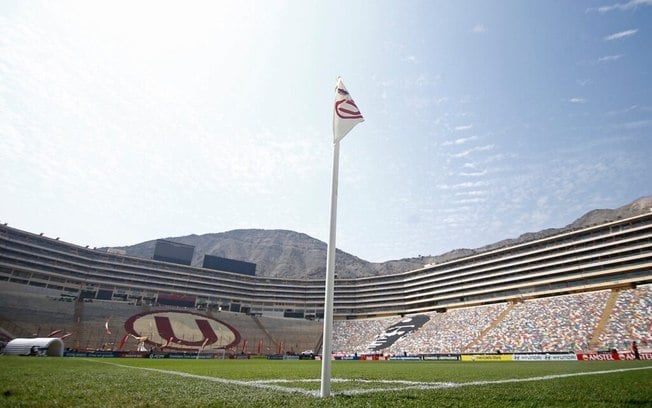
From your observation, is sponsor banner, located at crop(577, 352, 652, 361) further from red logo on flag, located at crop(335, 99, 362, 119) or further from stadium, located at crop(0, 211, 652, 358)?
red logo on flag, located at crop(335, 99, 362, 119)

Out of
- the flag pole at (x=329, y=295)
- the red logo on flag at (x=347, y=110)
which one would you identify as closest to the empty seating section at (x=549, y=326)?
the flag pole at (x=329, y=295)

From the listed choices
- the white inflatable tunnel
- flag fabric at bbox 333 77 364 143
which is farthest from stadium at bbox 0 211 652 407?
flag fabric at bbox 333 77 364 143

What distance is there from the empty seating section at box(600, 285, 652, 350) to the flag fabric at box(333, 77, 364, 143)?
41116 mm

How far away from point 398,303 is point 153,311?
55.5m

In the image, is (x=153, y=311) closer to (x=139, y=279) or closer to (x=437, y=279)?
(x=139, y=279)

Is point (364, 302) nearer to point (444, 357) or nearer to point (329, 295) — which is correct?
point (444, 357)

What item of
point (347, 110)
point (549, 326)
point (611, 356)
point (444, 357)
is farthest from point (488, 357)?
point (347, 110)

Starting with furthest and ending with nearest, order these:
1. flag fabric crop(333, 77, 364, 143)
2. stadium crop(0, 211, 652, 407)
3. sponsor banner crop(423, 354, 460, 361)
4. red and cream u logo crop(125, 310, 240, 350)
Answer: red and cream u logo crop(125, 310, 240, 350) < sponsor banner crop(423, 354, 460, 361) < stadium crop(0, 211, 652, 407) < flag fabric crop(333, 77, 364, 143)

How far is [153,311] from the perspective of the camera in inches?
2562

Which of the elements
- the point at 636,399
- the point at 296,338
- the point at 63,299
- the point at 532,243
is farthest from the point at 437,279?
the point at 636,399

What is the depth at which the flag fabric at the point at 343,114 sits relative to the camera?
26.2ft

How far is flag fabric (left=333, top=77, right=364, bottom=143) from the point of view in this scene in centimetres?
800

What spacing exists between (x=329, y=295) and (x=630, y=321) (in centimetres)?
4626

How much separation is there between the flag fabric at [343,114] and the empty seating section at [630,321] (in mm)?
41116
